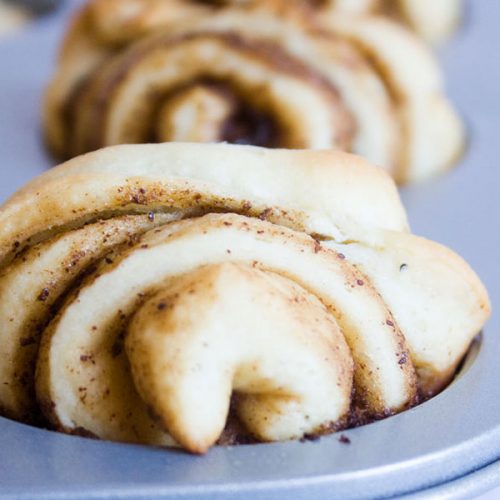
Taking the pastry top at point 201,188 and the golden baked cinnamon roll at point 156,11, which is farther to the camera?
the golden baked cinnamon roll at point 156,11

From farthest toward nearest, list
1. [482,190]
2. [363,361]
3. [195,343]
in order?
[482,190] → [363,361] → [195,343]

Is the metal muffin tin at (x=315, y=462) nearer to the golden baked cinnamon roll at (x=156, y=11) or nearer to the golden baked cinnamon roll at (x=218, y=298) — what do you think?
the golden baked cinnamon roll at (x=218, y=298)

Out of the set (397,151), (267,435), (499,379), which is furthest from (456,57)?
(267,435)

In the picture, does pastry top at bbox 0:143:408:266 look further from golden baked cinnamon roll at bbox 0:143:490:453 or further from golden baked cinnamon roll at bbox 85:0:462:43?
golden baked cinnamon roll at bbox 85:0:462:43

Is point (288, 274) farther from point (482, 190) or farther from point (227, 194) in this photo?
point (482, 190)

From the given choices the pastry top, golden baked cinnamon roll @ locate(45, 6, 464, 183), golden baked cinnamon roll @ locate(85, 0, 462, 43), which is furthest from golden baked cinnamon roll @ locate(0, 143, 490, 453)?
golden baked cinnamon roll @ locate(85, 0, 462, 43)

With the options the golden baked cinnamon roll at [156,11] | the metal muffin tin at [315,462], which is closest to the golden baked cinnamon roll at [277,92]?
the golden baked cinnamon roll at [156,11]

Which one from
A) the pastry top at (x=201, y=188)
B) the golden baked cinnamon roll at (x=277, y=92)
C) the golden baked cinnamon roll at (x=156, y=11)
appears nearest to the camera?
the pastry top at (x=201, y=188)
